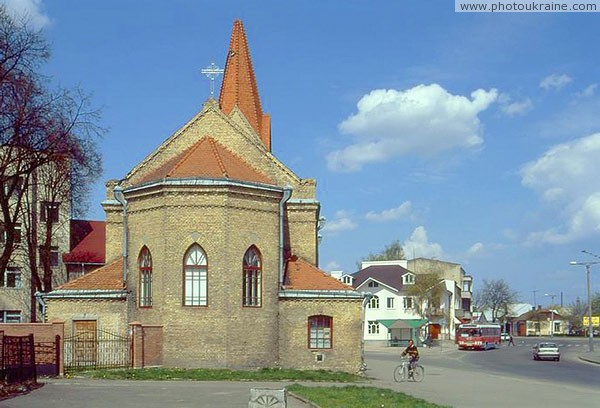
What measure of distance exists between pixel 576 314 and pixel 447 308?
74.6 m

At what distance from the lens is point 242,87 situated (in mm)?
44844

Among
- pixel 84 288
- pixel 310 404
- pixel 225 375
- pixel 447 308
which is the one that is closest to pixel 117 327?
pixel 84 288

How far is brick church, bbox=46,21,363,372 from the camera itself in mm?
31641

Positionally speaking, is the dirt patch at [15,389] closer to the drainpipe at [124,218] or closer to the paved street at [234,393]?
the paved street at [234,393]

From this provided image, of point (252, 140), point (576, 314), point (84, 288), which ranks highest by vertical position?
point (252, 140)

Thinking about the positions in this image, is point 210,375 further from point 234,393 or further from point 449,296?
point 449,296

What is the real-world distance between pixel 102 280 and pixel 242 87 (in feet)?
49.2

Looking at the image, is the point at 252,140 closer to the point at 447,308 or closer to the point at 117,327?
the point at 117,327

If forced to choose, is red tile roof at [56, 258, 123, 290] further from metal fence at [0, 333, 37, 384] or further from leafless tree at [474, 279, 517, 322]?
leafless tree at [474, 279, 517, 322]

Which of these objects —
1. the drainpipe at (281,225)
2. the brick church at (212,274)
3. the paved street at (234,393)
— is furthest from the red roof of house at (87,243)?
the paved street at (234,393)

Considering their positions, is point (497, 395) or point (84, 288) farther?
point (84, 288)

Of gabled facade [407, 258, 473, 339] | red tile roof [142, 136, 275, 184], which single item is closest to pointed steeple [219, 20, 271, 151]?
red tile roof [142, 136, 275, 184]

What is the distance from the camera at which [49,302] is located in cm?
3388

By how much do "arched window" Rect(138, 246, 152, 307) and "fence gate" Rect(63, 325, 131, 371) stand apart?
1694 mm
